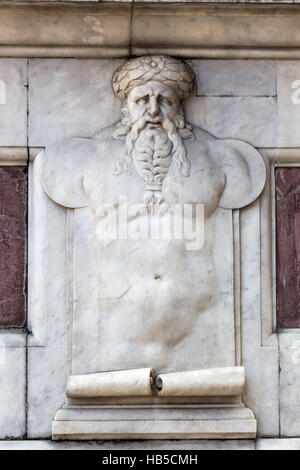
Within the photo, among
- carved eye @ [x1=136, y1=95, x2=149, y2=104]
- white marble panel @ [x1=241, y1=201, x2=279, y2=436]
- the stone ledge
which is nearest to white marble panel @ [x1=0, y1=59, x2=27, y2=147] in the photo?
carved eye @ [x1=136, y1=95, x2=149, y2=104]

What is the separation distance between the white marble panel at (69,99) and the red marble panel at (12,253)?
33 centimetres

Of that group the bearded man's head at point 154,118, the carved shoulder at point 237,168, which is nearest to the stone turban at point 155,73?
the bearded man's head at point 154,118

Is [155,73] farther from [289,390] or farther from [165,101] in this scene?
[289,390]

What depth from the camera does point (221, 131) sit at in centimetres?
616

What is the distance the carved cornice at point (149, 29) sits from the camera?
5.86m

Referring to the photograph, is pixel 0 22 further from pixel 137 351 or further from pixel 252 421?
pixel 252 421

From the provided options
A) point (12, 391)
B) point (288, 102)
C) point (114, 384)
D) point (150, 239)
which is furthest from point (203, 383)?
point (288, 102)

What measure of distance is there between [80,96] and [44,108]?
216mm

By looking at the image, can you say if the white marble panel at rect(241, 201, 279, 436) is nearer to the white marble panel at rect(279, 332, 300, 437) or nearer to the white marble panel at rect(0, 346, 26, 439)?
the white marble panel at rect(279, 332, 300, 437)

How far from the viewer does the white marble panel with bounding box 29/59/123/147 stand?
Answer: 611cm

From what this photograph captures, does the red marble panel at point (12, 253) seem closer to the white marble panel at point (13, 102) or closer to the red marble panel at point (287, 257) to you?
the white marble panel at point (13, 102)

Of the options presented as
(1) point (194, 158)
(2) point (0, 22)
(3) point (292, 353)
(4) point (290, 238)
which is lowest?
(3) point (292, 353)
